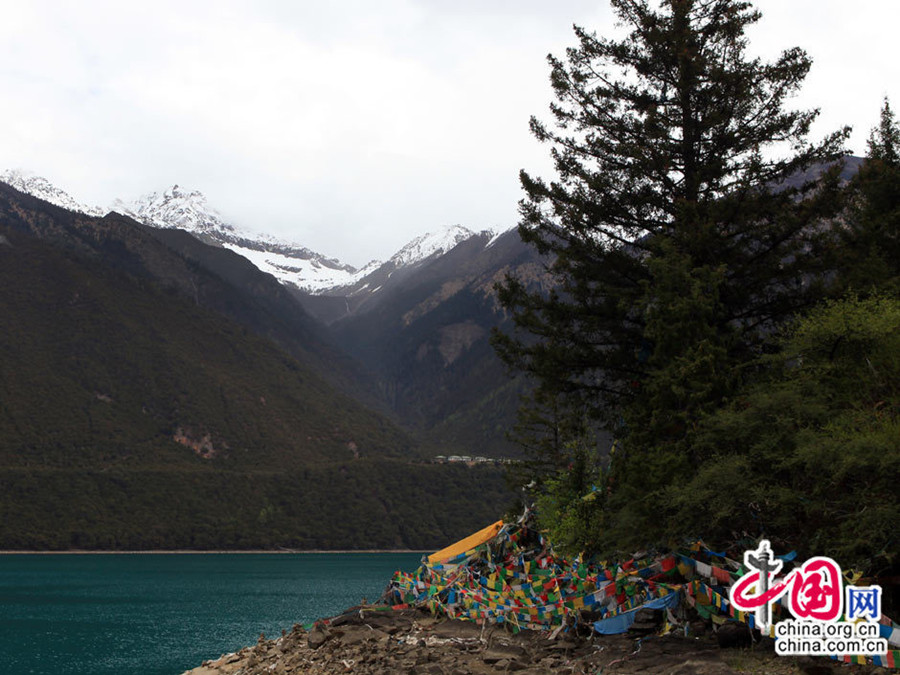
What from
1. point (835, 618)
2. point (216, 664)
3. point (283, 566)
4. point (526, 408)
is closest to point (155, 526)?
point (283, 566)

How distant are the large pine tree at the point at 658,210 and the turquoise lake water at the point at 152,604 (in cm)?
2279

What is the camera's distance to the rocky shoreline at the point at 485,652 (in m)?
12.1

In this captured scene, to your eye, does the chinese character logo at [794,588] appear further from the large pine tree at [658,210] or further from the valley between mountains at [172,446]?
the valley between mountains at [172,446]

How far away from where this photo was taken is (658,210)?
21.1m

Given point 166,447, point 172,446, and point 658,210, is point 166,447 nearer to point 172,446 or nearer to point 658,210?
point 172,446

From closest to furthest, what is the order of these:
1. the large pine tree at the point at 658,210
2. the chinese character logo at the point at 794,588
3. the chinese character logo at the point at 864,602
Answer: the chinese character logo at the point at 864,602, the chinese character logo at the point at 794,588, the large pine tree at the point at 658,210

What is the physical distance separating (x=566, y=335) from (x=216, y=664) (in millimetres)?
13873

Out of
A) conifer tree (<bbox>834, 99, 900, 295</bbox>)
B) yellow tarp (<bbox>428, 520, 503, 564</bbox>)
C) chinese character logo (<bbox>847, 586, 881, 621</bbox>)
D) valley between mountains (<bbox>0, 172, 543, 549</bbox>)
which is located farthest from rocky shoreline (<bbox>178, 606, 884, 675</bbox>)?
valley between mountains (<bbox>0, 172, 543, 549</bbox>)

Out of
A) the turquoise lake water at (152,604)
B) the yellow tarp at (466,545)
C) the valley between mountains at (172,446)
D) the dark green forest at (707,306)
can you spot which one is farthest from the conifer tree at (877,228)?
the valley between mountains at (172,446)

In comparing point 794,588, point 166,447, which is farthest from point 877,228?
point 166,447

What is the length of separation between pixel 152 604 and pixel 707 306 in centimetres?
5875

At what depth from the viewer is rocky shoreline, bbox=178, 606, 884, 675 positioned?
12.1 m

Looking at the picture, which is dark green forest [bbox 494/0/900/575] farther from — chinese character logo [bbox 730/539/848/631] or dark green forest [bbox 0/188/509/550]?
dark green forest [bbox 0/188/509/550]

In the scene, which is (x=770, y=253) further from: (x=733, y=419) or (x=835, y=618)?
(x=835, y=618)
